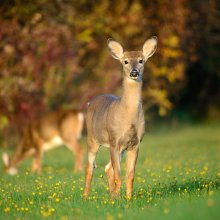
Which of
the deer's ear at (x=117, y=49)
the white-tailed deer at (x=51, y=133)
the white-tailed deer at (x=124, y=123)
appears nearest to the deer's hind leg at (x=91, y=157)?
the white-tailed deer at (x=124, y=123)

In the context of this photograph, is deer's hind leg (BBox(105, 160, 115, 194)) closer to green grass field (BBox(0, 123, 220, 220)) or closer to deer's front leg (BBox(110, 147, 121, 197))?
green grass field (BBox(0, 123, 220, 220))

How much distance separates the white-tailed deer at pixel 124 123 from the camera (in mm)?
8953

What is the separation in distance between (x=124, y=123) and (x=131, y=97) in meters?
0.39

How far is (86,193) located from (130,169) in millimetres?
808

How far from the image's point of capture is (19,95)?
20.0m

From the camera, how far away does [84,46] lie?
23.0 metres

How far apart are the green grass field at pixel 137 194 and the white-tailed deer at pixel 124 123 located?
0.25 metres

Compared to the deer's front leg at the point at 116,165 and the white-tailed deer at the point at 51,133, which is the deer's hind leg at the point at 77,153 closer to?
the white-tailed deer at the point at 51,133

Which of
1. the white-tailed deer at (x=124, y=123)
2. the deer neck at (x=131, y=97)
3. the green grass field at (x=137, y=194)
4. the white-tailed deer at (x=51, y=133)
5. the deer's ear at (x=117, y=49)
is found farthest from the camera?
the white-tailed deer at (x=51, y=133)

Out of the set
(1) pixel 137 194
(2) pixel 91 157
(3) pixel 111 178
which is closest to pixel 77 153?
(2) pixel 91 157

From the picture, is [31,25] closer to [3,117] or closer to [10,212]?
[3,117]

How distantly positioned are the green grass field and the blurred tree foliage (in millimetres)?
4647

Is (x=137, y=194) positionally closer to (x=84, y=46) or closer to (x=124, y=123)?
(x=124, y=123)

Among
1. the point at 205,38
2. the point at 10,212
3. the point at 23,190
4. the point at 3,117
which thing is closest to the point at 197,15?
the point at 205,38
